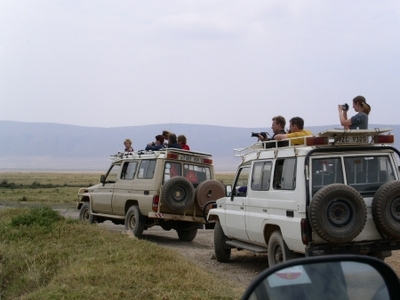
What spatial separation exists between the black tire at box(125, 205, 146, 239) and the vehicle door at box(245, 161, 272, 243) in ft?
16.0

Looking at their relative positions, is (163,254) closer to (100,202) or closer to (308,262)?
(308,262)

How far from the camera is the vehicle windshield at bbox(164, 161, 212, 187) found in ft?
47.3

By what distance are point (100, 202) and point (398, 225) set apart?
9832mm

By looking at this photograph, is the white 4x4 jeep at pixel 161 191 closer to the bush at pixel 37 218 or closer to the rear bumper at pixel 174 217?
the rear bumper at pixel 174 217

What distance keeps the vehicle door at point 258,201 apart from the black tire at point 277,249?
354 mm

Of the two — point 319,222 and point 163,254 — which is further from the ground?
point 319,222

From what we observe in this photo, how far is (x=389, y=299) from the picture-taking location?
3.18 meters

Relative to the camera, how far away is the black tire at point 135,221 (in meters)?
14.5

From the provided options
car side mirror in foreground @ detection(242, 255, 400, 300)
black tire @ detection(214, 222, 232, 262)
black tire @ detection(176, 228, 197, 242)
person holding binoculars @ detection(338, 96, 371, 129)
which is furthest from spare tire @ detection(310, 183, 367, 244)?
black tire @ detection(176, 228, 197, 242)

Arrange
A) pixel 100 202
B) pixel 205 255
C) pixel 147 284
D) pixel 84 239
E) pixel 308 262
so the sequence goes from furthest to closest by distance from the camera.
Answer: pixel 100 202
pixel 205 255
pixel 84 239
pixel 147 284
pixel 308 262

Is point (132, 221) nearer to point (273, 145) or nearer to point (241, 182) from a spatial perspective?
point (241, 182)

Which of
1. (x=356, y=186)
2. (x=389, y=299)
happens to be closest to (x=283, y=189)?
(x=356, y=186)

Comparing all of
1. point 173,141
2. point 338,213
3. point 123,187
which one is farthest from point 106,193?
point 338,213

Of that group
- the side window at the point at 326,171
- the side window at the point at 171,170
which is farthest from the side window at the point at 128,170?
the side window at the point at 326,171
